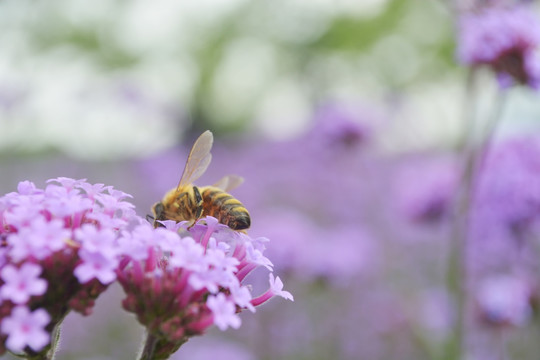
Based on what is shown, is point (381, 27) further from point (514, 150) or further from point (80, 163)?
point (514, 150)

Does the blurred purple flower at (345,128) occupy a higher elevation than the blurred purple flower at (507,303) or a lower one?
higher

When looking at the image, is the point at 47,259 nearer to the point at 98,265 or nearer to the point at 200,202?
the point at 98,265

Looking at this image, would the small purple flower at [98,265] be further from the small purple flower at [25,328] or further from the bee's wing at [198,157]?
the bee's wing at [198,157]

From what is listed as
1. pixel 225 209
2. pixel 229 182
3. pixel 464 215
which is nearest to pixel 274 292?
pixel 225 209

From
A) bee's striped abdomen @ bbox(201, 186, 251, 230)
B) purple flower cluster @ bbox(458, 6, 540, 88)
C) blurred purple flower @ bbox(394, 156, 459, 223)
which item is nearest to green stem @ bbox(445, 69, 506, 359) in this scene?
purple flower cluster @ bbox(458, 6, 540, 88)

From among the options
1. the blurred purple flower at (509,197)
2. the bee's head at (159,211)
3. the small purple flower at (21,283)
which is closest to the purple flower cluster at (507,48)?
the blurred purple flower at (509,197)

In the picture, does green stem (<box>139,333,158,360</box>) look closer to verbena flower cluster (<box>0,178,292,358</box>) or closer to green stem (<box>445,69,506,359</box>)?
verbena flower cluster (<box>0,178,292,358</box>)
